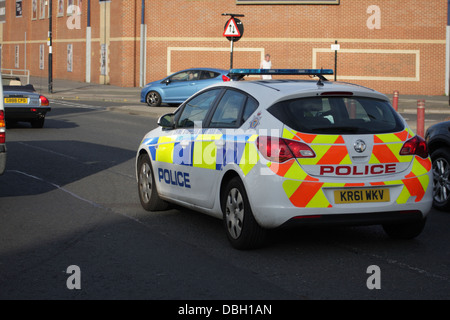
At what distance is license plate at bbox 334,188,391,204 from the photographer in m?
6.80

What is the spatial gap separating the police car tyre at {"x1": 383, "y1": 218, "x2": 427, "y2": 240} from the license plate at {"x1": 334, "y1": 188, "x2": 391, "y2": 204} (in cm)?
64

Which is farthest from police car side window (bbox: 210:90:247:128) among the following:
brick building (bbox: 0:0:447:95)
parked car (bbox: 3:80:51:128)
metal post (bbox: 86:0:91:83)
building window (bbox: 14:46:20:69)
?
building window (bbox: 14:46:20:69)

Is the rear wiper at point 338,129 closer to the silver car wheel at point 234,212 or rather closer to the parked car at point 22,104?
the silver car wheel at point 234,212

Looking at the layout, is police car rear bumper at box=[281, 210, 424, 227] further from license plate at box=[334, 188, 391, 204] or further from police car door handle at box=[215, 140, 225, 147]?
police car door handle at box=[215, 140, 225, 147]

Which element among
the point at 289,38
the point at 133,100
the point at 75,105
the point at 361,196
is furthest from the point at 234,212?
the point at 289,38

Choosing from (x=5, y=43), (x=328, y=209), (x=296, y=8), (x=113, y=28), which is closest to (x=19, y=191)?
(x=328, y=209)

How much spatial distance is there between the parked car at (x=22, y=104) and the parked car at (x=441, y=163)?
12.4 meters

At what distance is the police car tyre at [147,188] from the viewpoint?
8961 mm

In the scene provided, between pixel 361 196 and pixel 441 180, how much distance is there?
10.0 feet

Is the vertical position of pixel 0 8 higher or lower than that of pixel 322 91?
higher

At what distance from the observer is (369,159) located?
6.93m

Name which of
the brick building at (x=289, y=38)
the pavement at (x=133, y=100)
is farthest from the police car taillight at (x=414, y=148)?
the brick building at (x=289, y=38)

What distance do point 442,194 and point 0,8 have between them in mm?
65469

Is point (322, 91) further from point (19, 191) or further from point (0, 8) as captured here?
point (0, 8)
